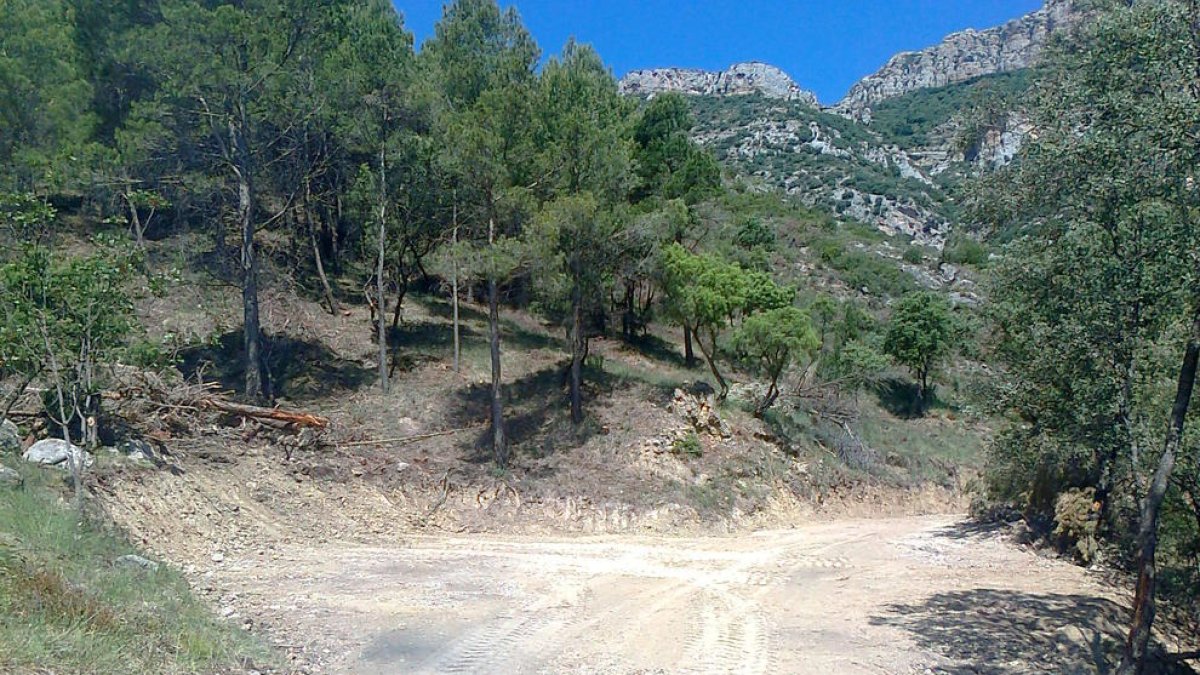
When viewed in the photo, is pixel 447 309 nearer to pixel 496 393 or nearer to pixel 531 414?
pixel 531 414

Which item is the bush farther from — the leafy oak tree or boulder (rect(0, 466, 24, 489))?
boulder (rect(0, 466, 24, 489))

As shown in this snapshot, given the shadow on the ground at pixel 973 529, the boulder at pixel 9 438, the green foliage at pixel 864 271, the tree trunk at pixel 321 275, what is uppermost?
the green foliage at pixel 864 271

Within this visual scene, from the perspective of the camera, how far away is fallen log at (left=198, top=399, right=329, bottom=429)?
677 inches

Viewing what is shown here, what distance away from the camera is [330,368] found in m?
22.9

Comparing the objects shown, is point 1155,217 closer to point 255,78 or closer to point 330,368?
point 255,78

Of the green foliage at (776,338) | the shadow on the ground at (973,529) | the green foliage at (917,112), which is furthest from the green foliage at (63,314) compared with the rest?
the green foliage at (917,112)

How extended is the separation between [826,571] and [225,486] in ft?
38.0

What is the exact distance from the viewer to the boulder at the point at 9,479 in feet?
32.4

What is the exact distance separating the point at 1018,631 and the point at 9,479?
1365 cm

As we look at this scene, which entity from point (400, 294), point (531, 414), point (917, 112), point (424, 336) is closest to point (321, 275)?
point (400, 294)

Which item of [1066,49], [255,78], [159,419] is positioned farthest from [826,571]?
[255,78]

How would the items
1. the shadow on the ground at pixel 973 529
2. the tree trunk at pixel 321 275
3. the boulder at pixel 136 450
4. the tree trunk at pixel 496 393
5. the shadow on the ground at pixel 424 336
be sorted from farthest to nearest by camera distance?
the tree trunk at pixel 321 275, the shadow on the ground at pixel 424 336, the tree trunk at pixel 496 393, the shadow on the ground at pixel 973 529, the boulder at pixel 136 450

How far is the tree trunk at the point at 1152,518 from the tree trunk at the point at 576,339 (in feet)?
45.2

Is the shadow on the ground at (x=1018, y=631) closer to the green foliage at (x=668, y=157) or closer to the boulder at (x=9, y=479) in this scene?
the boulder at (x=9, y=479)
